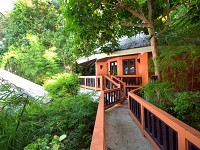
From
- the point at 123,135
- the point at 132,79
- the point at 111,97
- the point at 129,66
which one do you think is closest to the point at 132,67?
the point at 129,66

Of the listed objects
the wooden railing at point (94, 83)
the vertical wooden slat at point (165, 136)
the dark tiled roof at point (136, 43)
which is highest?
the dark tiled roof at point (136, 43)

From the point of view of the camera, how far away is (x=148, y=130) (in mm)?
3416

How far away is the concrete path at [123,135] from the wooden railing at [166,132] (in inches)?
8.1

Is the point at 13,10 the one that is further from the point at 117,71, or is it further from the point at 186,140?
the point at 186,140

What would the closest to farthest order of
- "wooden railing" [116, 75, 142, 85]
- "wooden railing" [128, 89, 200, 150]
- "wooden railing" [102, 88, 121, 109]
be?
"wooden railing" [128, 89, 200, 150] → "wooden railing" [102, 88, 121, 109] → "wooden railing" [116, 75, 142, 85]

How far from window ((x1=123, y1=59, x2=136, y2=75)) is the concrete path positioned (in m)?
4.99

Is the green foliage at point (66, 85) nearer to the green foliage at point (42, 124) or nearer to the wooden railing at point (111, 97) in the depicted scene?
the wooden railing at point (111, 97)

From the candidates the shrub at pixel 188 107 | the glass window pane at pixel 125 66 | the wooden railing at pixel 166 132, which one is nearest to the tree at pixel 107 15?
the shrub at pixel 188 107

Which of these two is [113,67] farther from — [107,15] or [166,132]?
[166,132]

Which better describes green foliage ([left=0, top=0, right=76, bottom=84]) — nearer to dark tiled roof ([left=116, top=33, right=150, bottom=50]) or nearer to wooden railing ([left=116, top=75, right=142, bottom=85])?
wooden railing ([left=116, top=75, right=142, bottom=85])

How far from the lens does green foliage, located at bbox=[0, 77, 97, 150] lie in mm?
2088

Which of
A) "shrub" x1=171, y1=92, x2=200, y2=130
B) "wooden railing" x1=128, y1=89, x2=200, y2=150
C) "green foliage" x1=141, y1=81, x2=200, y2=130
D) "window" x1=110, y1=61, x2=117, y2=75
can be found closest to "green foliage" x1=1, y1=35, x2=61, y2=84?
"window" x1=110, y1=61, x2=117, y2=75

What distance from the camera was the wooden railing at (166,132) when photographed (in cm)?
181

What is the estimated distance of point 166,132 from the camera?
249 cm
